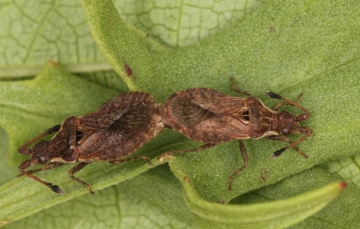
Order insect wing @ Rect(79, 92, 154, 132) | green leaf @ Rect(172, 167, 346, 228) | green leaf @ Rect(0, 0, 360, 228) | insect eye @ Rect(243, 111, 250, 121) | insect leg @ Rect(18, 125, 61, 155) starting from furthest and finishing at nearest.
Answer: insect leg @ Rect(18, 125, 61, 155), insect eye @ Rect(243, 111, 250, 121), insect wing @ Rect(79, 92, 154, 132), green leaf @ Rect(0, 0, 360, 228), green leaf @ Rect(172, 167, 346, 228)

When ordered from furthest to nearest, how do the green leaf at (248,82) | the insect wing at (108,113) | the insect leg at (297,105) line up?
the insect wing at (108,113)
the insect leg at (297,105)
the green leaf at (248,82)

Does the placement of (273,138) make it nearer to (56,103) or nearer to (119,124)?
(119,124)

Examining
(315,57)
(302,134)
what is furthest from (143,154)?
(315,57)

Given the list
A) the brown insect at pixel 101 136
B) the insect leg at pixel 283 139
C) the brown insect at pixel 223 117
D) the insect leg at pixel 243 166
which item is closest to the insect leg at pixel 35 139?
the brown insect at pixel 101 136

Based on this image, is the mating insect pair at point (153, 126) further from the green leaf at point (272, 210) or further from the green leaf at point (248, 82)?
the green leaf at point (272, 210)

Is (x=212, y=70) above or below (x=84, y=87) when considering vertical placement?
above

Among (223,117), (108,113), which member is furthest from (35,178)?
(223,117)

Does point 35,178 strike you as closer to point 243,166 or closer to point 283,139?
point 243,166

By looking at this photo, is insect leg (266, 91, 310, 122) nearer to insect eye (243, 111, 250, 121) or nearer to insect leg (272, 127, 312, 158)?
insect leg (272, 127, 312, 158)

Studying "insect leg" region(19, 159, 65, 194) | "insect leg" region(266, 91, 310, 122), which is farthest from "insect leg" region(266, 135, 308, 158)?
"insect leg" region(19, 159, 65, 194)
